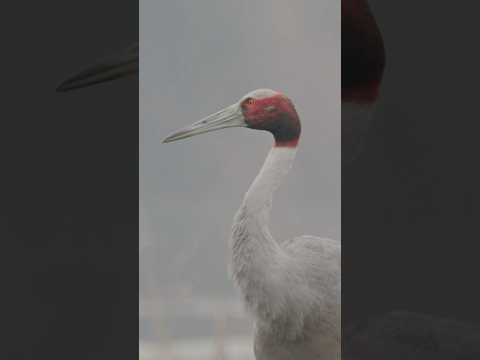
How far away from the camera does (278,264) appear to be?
124 inches

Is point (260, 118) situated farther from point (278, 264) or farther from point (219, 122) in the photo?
point (278, 264)

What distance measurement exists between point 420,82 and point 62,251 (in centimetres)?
185

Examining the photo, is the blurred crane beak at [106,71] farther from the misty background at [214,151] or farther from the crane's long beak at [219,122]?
the crane's long beak at [219,122]

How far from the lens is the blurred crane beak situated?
3109 mm

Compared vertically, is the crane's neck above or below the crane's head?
below

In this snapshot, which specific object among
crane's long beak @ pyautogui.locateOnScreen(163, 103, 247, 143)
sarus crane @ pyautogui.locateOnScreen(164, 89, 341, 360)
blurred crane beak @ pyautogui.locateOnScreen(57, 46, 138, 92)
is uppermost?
blurred crane beak @ pyautogui.locateOnScreen(57, 46, 138, 92)

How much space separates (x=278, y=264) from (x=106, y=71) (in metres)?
1.17

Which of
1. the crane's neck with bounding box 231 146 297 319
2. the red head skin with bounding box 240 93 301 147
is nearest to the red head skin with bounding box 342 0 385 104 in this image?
the red head skin with bounding box 240 93 301 147

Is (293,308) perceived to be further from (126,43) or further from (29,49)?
(29,49)

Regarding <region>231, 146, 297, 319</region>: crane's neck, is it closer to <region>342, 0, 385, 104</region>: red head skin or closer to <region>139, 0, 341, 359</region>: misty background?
<region>139, 0, 341, 359</region>: misty background

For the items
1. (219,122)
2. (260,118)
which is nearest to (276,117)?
(260,118)

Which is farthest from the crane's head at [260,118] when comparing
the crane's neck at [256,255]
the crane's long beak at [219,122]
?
the crane's neck at [256,255]

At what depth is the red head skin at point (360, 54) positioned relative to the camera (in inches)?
129

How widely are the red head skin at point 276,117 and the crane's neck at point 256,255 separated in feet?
0.91
